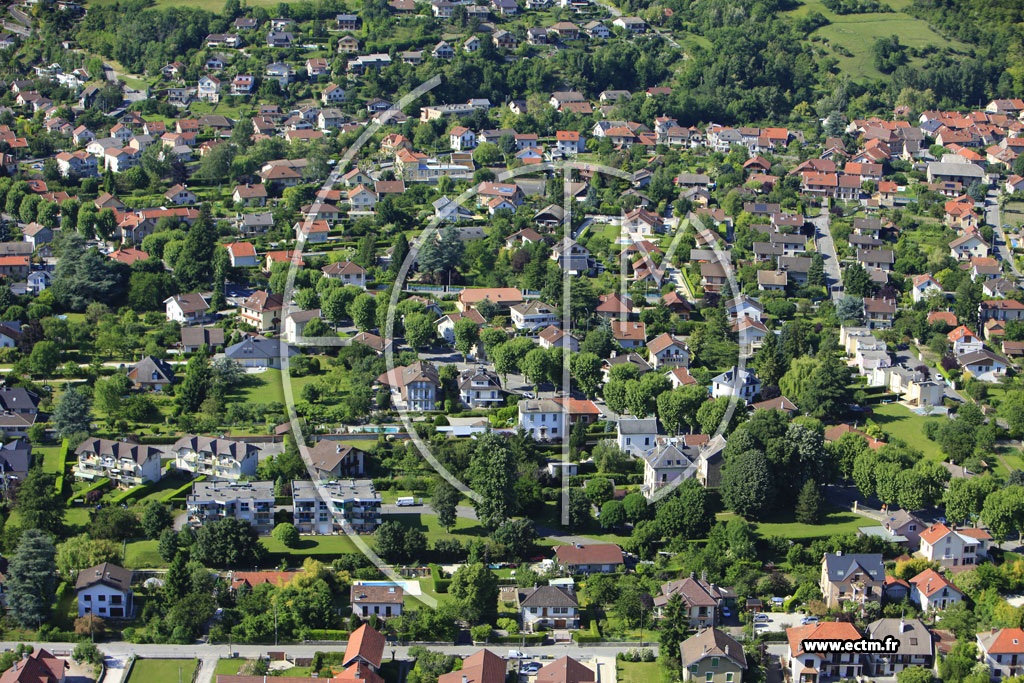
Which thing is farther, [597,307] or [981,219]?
[981,219]

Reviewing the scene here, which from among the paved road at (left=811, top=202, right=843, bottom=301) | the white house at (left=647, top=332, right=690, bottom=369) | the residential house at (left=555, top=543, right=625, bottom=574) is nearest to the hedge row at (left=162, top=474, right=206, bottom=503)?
the residential house at (left=555, top=543, right=625, bottom=574)

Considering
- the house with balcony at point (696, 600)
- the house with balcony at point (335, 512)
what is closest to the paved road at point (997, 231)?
the house with balcony at point (696, 600)

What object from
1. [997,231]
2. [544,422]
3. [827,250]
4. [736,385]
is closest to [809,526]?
[736,385]

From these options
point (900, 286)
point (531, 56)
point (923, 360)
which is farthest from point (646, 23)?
point (923, 360)

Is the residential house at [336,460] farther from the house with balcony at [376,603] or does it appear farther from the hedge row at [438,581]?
the house with balcony at [376,603]

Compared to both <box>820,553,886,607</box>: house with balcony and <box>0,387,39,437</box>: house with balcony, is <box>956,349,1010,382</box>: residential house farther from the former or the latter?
<box>0,387,39,437</box>: house with balcony

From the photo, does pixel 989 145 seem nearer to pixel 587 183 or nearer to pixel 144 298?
pixel 587 183
